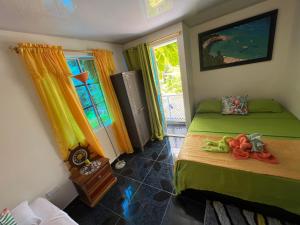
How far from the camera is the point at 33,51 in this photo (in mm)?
1468

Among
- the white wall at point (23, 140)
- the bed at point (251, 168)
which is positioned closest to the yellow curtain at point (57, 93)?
the white wall at point (23, 140)

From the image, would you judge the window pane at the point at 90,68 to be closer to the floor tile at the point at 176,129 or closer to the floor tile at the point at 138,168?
the floor tile at the point at 138,168

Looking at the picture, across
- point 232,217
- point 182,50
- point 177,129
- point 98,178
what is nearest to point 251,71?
point 182,50

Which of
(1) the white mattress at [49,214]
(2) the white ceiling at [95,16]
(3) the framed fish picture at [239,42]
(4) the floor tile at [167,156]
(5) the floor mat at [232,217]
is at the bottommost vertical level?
(4) the floor tile at [167,156]

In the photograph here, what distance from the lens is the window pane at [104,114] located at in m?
2.44

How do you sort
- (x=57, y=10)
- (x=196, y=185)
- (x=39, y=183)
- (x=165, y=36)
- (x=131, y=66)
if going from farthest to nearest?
(x=131, y=66)
(x=165, y=36)
(x=39, y=183)
(x=196, y=185)
(x=57, y=10)

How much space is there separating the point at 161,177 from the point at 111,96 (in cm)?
160

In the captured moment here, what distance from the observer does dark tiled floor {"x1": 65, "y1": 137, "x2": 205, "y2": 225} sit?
4.82 feet

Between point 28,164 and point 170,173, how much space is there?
182 cm

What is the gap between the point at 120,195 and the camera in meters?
1.85

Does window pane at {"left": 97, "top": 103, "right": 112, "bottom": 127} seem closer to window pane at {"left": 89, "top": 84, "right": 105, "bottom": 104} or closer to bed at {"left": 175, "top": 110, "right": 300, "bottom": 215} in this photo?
window pane at {"left": 89, "top": 84, "right": 105, "bottom": 104}

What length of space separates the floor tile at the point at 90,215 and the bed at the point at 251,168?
871 millimetres

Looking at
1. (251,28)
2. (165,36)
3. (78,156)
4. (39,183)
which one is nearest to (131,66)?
(165,36)

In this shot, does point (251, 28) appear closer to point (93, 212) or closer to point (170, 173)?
point (170, 173)
